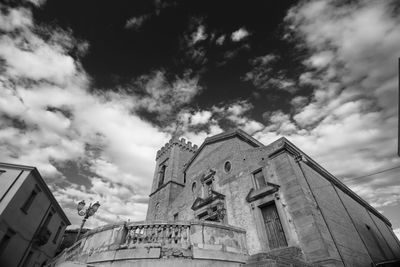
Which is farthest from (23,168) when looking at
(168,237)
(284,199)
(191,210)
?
(284,199)

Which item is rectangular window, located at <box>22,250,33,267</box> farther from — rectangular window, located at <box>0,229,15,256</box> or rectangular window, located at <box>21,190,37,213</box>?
rectangular window, located at <box>21,190,37,213</box>

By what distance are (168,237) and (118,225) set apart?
2227 mm

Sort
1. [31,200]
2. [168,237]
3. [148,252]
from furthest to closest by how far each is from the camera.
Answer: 1. [31,200]
2. [168,237]
3. [148,252]

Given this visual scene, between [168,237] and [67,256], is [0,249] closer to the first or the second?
[67,256]

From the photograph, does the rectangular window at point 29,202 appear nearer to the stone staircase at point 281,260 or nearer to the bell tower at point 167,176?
the bell tower at point 167,176

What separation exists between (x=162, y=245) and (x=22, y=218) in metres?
15.0

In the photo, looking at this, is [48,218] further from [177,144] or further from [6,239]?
[177,144]

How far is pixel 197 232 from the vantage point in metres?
8.59

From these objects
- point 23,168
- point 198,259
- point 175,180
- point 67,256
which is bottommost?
point 198,259

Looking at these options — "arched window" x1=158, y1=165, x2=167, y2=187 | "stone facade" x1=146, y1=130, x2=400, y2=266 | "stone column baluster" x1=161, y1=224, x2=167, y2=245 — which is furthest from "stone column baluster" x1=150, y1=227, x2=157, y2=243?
"arched window" x1=158, y1=165, x2=167, y2=187

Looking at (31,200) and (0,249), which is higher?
(31,200)

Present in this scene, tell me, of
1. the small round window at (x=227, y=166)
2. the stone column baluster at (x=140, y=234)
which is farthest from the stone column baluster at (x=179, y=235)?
the small round window at (x=227, y=166)

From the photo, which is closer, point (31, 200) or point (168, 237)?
point (168, 237)

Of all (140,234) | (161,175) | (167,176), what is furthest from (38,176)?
(140,234)
